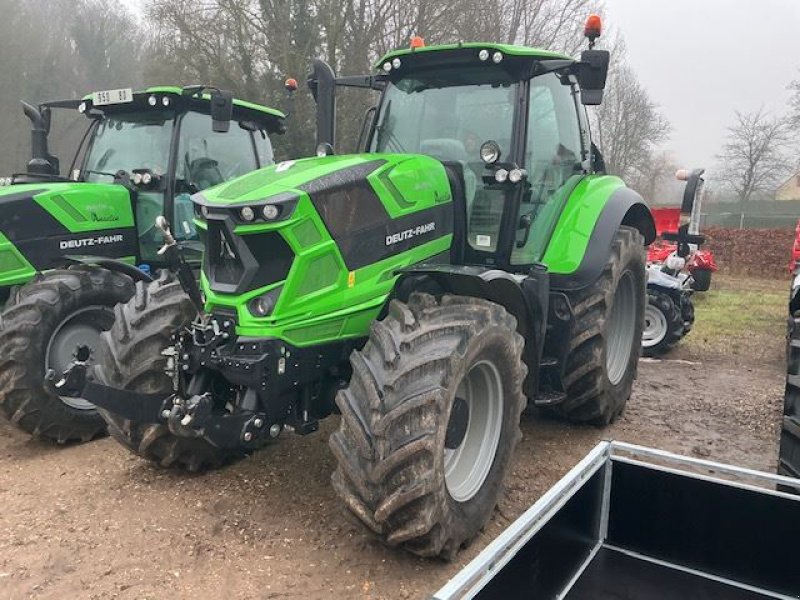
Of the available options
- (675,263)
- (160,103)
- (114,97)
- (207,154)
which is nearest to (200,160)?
(207,154)

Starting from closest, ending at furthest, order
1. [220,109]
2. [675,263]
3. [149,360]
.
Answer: [149,360] < [220,109] < [675,263]

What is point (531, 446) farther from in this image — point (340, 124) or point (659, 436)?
point (340, 124)

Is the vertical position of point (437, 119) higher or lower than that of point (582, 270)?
higher

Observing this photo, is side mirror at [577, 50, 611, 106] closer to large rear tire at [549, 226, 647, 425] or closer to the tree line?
large rear tire at [549, 226, 647, 425]

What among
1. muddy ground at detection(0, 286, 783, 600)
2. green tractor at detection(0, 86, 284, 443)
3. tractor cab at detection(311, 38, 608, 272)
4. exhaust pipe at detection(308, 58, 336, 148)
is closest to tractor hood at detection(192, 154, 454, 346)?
tractor cab at detection(311, 38, 608, 272)

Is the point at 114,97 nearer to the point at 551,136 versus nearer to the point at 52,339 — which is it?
the point at 52,339

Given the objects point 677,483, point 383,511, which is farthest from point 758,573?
point 383,511

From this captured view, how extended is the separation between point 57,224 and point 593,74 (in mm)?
3948

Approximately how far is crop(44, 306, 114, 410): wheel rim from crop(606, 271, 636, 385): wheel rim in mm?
3691

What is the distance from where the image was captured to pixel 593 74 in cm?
392

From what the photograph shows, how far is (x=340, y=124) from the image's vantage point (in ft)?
55.2

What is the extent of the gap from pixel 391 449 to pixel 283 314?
784mm

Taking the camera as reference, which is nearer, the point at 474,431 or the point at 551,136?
the point at 474,431

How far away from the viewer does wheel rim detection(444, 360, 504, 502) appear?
3238 mm
